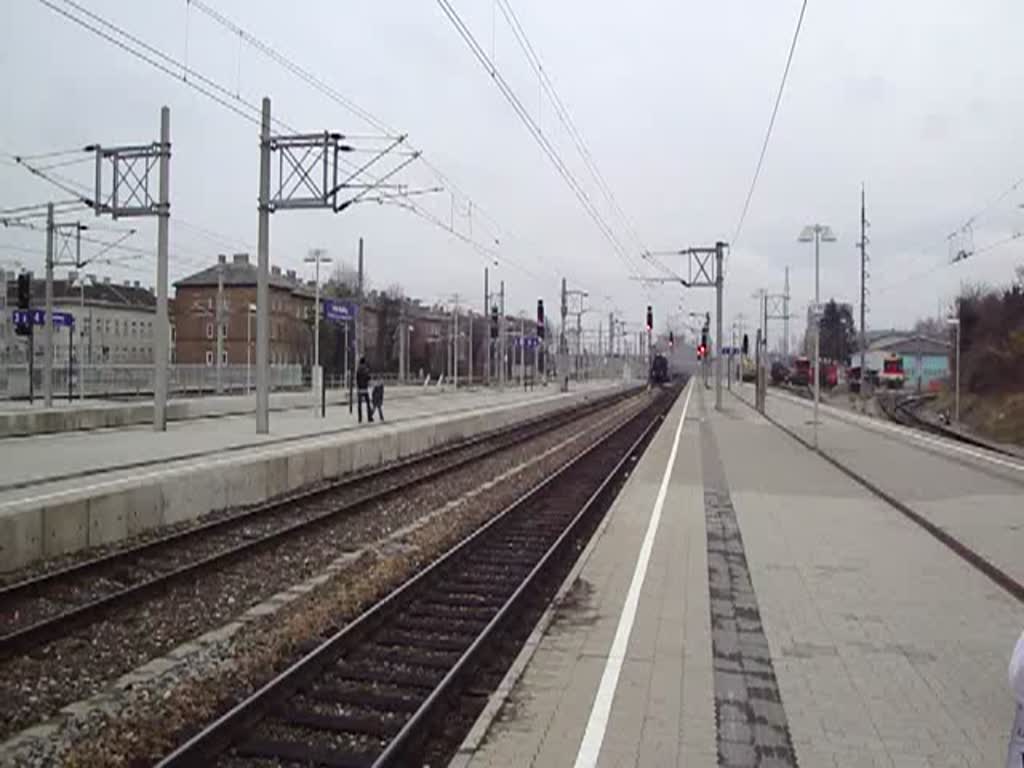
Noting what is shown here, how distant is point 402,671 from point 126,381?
137ft

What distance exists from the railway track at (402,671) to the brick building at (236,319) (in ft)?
241

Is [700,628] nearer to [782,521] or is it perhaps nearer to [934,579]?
[934,579]

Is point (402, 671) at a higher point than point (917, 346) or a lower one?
lower

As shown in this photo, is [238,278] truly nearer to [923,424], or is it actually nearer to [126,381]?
[126,381]

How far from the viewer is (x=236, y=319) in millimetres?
86375

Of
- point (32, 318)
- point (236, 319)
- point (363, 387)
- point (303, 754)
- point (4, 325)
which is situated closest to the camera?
point (303, 754)

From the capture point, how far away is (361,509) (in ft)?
48.9

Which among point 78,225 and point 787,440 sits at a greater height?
point 78,225

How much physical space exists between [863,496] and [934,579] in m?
6.54

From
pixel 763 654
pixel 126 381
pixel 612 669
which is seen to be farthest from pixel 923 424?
pixel 612 669

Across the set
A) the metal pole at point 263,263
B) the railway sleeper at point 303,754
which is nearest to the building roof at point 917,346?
the metal pole at point 263,263

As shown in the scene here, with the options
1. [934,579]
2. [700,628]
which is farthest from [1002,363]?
[700,628]

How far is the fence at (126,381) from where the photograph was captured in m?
40.9

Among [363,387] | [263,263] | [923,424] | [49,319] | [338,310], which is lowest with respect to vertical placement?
[923,424]
